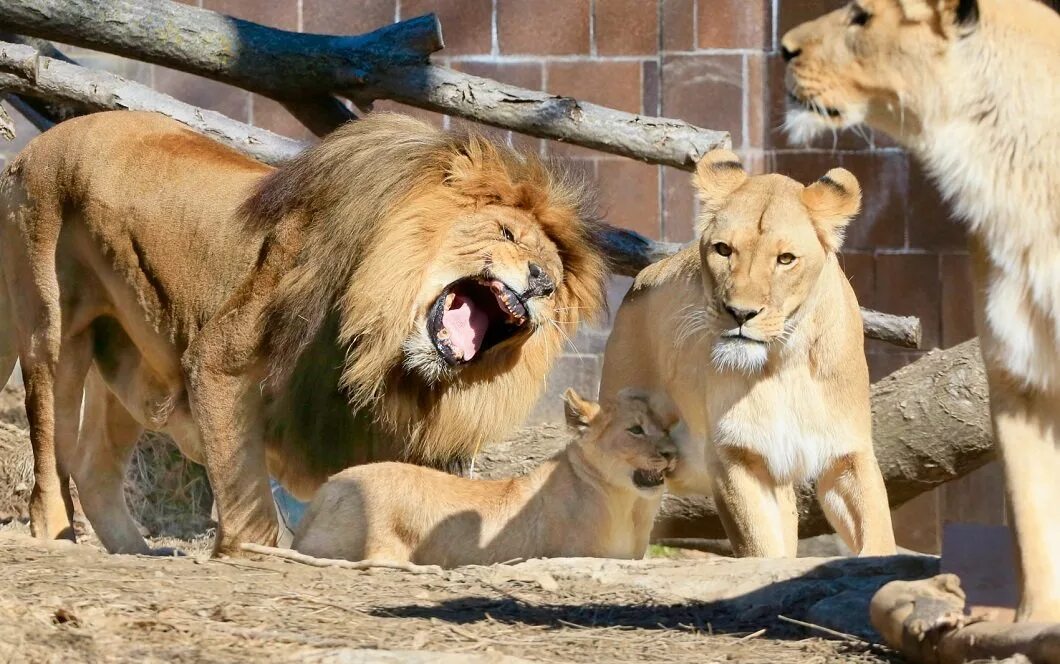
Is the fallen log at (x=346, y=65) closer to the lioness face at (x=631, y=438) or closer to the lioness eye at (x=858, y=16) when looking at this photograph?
the lioness face at (x=631, y=438)

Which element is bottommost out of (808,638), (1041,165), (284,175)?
(808,638)

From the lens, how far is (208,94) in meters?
8.79

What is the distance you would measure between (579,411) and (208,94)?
4255 millimetres

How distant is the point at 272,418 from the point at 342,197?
2.57ft

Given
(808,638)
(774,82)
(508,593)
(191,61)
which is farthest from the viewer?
(774,82)

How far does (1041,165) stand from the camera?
3.14 meters

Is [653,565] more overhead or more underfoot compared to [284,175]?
more underfoot

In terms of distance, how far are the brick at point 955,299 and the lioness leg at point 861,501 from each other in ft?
11.7

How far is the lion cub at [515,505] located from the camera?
199 inches

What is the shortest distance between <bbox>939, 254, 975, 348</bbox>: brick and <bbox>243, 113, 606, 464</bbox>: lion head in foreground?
131 inches

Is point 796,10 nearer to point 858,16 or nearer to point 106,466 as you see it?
point 106,466

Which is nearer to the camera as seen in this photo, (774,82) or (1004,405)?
(1004,405)

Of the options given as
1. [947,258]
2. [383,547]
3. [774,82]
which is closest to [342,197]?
[383,547]

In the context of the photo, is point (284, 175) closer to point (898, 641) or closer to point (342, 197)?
point (342, 197)
